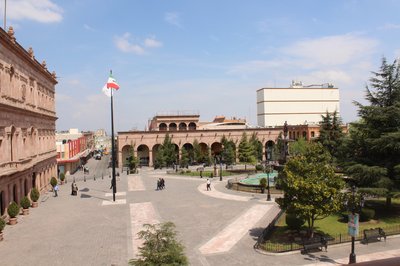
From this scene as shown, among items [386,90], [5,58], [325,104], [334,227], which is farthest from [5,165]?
[325,104]

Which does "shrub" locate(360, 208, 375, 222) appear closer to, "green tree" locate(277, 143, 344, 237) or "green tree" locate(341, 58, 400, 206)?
"green tree" locate(341, 58, 400, 206)

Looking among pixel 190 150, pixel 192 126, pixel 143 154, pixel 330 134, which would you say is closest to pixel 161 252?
pixel 330 134

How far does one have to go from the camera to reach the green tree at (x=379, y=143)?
23562mm

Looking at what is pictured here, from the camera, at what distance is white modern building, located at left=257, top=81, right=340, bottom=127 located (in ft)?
310

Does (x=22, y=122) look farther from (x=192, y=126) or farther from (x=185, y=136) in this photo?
(x=192, y=126)

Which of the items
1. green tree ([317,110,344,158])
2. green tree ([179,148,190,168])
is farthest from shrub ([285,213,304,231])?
green tree ([179,148,190,168])

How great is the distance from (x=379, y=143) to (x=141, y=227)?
57.0ft

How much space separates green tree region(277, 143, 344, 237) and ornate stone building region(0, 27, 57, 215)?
19802mm

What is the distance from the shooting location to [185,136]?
73812 mm

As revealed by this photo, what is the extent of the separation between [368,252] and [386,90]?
13.5m

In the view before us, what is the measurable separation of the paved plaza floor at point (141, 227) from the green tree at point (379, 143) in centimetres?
524

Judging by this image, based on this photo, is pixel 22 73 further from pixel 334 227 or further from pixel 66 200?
pixel 334 227

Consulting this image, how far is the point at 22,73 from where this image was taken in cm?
3198

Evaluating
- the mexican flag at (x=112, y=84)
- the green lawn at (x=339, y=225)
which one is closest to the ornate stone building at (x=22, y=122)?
the mexican flag at (x=112, y=84)
